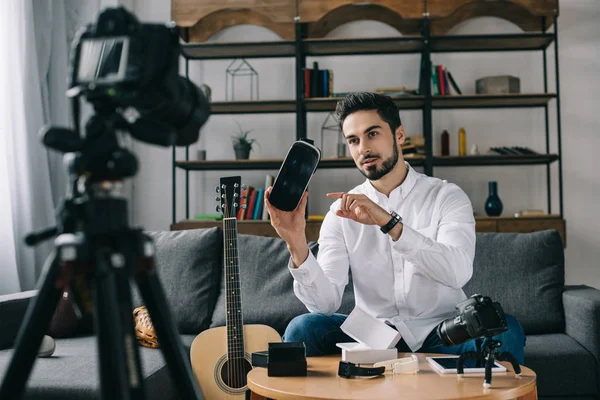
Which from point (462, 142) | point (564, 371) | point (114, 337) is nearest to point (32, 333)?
point (114, 337)

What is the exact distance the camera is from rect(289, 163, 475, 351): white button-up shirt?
1.66 meters

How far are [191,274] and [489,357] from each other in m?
1.42

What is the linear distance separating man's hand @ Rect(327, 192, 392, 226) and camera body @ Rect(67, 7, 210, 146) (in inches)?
35.4

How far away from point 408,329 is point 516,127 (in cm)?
256

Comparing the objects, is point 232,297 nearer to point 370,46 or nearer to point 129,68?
point 129,68

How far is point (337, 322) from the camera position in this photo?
5.75ft

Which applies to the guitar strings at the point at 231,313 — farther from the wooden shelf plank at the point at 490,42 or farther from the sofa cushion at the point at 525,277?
the wooden shelf plank at the point at 490,42

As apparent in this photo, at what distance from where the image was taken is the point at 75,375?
164 cm

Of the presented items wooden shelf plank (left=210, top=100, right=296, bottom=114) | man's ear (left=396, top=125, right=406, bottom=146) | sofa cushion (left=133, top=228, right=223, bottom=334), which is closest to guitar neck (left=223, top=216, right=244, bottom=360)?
sofa cushion (left=133, top=228, right=223, bottom=334)

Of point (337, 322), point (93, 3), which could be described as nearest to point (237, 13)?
point (93, 3)

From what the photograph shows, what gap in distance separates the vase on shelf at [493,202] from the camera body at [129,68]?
3247 millimetres

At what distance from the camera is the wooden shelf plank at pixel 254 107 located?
3709mm

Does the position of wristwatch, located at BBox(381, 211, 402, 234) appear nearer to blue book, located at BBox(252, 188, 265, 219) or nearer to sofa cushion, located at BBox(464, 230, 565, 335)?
sofa cushion, located at BBox(464, 230, 565, 335)

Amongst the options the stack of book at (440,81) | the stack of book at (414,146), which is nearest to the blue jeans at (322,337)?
the stack of book at (414,146)
